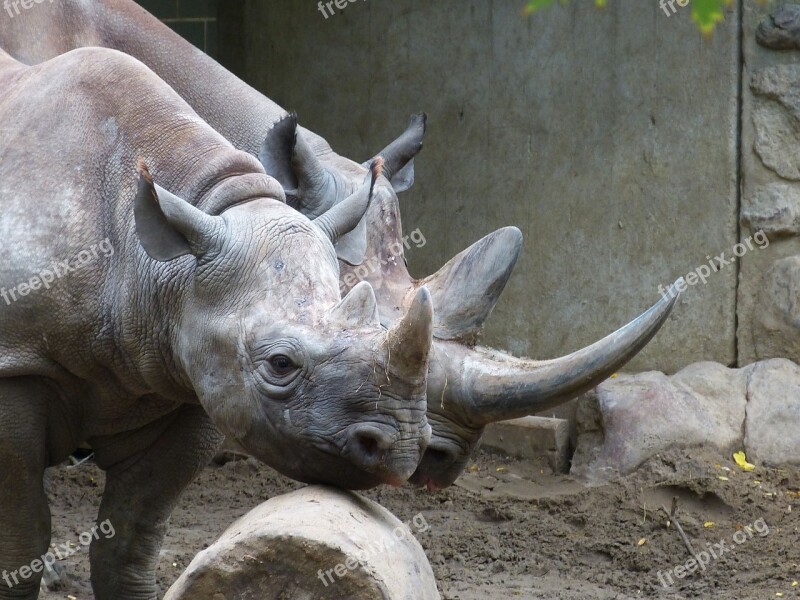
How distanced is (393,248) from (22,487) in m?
1.52

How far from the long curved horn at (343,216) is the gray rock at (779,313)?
11.4ft

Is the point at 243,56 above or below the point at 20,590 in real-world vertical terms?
above

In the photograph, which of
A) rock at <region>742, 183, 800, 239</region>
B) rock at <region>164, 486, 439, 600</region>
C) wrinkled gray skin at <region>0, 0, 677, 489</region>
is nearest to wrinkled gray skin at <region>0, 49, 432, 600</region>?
rock at <region>164, 486, 439, 600</region>

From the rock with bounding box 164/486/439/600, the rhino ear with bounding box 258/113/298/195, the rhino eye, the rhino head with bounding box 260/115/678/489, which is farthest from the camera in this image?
the rhino ear with bounding box 258/113/298/195

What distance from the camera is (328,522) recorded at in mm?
3268

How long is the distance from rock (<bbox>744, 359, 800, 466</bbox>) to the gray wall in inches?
12.5

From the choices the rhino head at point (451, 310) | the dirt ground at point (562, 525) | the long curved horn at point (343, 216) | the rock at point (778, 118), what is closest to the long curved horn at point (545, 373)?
the rhino head at point (451, 310)

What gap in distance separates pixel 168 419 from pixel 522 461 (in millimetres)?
2893

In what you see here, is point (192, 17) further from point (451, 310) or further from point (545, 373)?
point (545, 373)

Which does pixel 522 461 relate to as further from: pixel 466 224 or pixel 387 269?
pixel 387 269

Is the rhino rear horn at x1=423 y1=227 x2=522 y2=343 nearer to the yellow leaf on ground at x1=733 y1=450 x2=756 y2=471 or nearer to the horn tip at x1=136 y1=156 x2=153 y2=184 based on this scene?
the horn tip at x1=136 y1=156 x2=153 y2=184

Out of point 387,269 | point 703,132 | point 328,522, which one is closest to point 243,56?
point 703,132

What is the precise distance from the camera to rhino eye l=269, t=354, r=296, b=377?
137 inches

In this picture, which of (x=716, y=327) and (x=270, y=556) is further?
(x=716, y=327)
